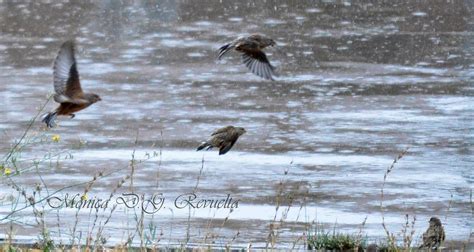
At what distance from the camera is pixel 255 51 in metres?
5.44

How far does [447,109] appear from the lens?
11.5 metres

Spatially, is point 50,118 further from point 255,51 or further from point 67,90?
point 255,51

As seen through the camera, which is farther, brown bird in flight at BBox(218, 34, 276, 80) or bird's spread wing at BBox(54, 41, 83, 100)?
brown bird in flight at BBox(218, 34, 276, 80)

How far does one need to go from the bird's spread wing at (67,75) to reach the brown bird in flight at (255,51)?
0.85 m

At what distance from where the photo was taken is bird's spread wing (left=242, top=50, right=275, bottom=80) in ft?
17.9

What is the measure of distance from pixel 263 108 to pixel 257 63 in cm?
605

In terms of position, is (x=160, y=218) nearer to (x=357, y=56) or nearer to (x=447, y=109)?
(x=447, y=109)

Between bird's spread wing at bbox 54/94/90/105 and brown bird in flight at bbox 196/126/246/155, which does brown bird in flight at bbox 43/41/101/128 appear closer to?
bird's spread wing at bbox 54/94/90/105

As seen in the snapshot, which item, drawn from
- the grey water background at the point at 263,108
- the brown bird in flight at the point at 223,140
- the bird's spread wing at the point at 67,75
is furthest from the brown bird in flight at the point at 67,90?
the grey water background at the point at 263,108

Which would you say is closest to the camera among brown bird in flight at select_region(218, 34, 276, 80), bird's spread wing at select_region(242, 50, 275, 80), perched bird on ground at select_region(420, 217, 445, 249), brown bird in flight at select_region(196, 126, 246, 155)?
brown bird in flight at select_region(196, 126, 246, 155)

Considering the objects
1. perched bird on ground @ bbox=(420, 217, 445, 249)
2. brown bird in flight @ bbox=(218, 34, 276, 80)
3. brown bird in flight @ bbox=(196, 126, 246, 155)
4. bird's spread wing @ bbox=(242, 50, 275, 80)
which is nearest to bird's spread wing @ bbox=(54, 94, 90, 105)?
brown bird in flight @ bbox=(196, 126, 246, 155)

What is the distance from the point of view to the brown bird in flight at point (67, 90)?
442cm

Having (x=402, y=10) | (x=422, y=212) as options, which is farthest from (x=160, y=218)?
(x=402, y=10)

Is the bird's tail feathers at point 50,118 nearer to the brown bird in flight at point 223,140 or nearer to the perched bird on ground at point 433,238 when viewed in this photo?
the brown bird in flight at point 223,140
